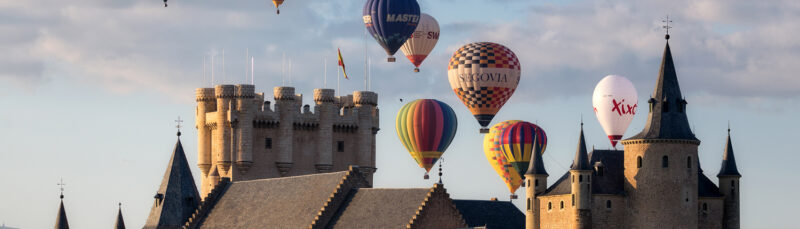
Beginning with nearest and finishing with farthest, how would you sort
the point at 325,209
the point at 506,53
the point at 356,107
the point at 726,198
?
1. the point at 325,209
2. the point at 726,198
3. the point at 506,53
4. the point at 356,107

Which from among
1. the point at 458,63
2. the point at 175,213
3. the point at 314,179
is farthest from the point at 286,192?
the point at 458,63

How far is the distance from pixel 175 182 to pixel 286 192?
39.5ft

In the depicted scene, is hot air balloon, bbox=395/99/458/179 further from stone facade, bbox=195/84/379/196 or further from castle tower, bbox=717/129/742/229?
castle tower, bbox=717/129/742/229

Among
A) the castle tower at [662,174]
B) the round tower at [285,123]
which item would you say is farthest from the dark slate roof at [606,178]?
the round tower at [285,123]

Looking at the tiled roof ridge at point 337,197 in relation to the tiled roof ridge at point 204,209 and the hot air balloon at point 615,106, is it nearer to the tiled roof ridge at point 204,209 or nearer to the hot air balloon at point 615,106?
the tiled roof ridge at point 204,209

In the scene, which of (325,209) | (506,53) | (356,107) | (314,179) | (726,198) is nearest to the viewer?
(325,209)

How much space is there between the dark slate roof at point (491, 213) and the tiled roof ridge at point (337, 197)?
4081 centimetres

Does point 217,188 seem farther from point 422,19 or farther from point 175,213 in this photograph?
point 422,19

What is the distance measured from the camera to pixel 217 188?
145000mm

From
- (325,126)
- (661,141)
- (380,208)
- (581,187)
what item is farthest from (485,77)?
(380,208)

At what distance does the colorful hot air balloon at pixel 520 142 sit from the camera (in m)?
164

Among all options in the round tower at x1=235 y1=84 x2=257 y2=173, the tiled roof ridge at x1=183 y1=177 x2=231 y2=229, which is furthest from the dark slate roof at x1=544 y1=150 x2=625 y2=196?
the round tower at x1=235 y1=84 x2=257 y2=173

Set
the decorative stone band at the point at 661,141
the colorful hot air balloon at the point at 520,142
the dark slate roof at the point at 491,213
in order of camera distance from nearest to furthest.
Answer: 1. the decorative stone band at the point at 661,141
2. the colorful hot air balloon at the point at 520,142
3. the dark slate roof at the point at 491,213

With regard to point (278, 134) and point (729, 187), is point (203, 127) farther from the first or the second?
point (729, 187)
